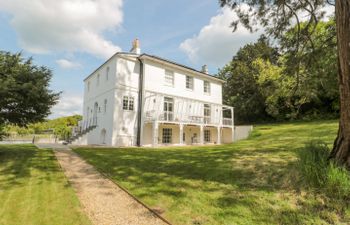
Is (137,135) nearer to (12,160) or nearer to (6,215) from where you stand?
(12,160)

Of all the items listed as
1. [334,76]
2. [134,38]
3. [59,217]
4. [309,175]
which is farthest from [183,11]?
[134,38]

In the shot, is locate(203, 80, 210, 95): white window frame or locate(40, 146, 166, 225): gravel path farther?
locate(203, 80, 210, 95): white window frame

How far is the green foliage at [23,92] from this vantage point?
405 inches

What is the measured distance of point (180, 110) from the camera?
22984 millimetres

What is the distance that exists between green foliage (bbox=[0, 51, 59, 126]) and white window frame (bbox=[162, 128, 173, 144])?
1150cm

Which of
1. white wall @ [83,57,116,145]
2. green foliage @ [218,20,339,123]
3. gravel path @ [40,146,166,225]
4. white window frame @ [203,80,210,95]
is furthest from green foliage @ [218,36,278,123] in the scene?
gravel path @ [40,146,166,225]

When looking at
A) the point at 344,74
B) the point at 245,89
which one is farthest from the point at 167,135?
the point at 245,89

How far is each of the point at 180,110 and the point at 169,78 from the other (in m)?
3.23

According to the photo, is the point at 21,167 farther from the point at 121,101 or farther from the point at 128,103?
the point at 128,103

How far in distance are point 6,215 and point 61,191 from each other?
59.3 inches

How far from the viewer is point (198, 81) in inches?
994

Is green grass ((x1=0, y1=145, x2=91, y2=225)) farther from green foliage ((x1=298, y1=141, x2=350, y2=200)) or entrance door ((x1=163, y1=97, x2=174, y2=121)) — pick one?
entrance door ((x1=163, y1=97, x2=174, y2=121))

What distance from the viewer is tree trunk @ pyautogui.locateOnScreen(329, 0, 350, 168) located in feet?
16.7

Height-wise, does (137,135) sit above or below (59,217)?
above
